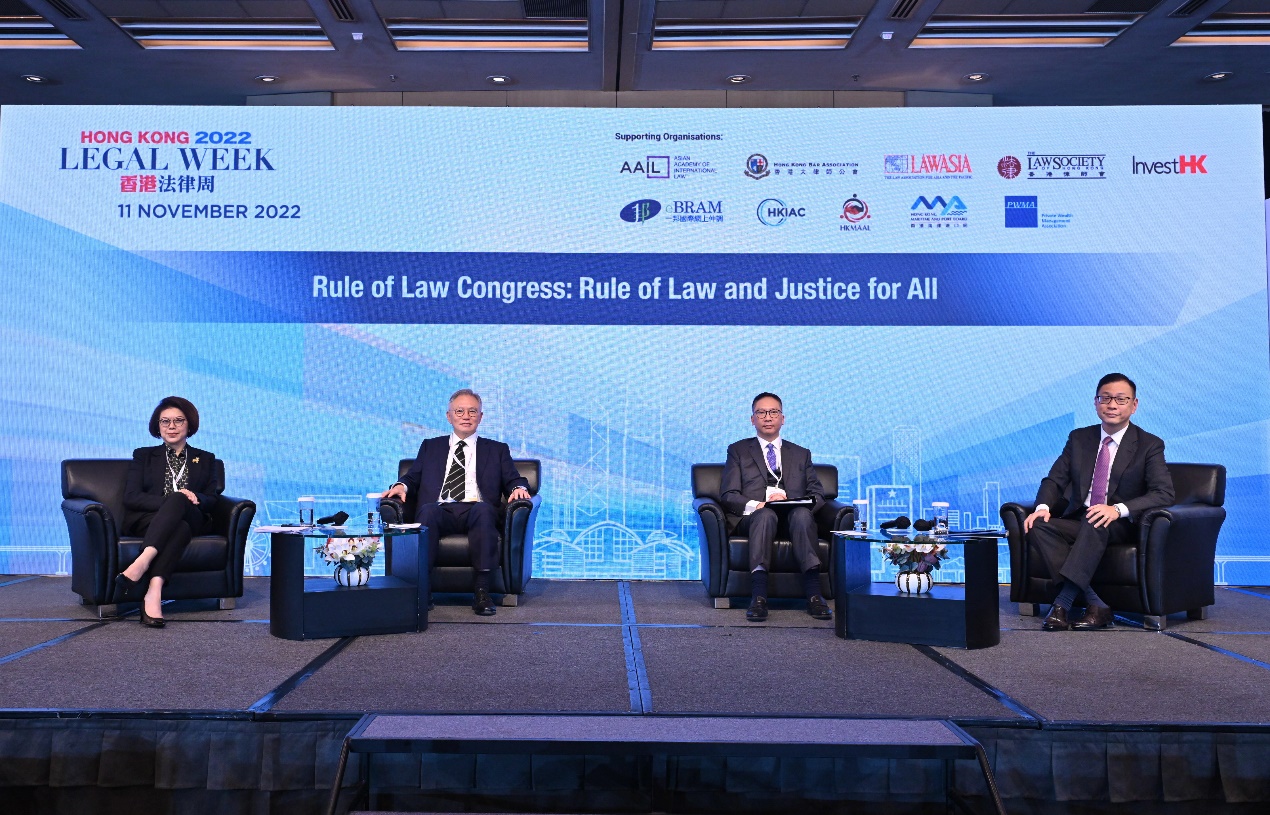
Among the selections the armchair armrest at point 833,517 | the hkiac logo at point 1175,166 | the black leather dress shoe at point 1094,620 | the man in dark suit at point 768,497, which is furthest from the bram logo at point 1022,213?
the black leather dress shoe at point 1094,620

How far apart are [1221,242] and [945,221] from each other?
165 centimetres

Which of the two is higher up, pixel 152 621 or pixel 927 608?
pixel 927 608

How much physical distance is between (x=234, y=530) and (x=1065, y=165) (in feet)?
16.9

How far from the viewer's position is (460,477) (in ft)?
18.7

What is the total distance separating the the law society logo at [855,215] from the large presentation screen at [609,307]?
0.02m

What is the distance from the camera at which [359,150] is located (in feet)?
22.3

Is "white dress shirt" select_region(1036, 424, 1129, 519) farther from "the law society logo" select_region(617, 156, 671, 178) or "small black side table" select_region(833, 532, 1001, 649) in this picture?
"the law society logo" select_region(617, 156, 671, 178)

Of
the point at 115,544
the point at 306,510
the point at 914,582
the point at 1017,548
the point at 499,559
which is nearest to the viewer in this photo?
the point at 914,582

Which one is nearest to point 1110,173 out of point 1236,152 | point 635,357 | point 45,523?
point 1236,152

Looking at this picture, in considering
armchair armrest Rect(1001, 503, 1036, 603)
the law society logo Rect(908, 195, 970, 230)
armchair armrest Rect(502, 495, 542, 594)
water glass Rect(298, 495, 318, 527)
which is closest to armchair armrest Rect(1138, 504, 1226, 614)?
armchair armrest Rect(1001, 503, 1036, 603)

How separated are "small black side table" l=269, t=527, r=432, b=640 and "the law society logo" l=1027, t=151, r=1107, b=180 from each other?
4.33 metres

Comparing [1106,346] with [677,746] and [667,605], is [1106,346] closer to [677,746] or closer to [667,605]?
[667,605]

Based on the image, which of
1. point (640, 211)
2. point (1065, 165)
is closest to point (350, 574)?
point (640, 211)

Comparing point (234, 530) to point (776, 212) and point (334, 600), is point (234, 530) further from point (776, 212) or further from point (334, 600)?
point (776, 212)
